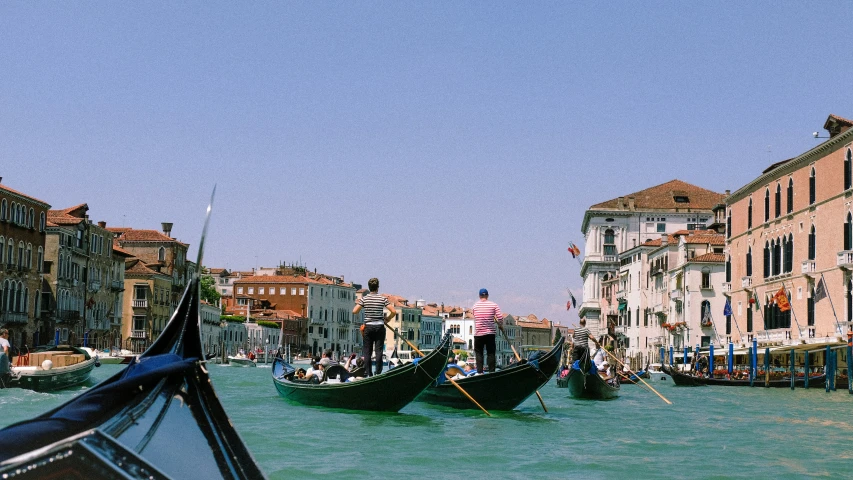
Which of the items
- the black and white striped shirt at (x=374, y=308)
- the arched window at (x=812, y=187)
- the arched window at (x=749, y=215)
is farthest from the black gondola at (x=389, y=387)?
the arched window at (x=749, y=215)

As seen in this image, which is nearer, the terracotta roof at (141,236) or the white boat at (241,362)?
the white boat at (241,362)

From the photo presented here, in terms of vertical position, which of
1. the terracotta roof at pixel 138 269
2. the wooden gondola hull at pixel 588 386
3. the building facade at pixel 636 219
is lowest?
the wooden gondola hull at pixel 588 386

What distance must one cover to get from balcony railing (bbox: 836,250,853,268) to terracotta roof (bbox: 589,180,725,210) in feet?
102

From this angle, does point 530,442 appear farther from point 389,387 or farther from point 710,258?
point 710,258

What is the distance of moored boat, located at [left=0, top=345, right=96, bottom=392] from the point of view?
42.7ft

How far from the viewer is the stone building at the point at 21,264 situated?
103ft

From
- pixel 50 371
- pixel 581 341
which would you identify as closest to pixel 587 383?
pixel 581 341

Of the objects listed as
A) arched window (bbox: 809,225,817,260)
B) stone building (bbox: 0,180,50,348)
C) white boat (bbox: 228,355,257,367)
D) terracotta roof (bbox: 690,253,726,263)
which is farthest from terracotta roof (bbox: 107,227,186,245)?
arched window (bbox: 809,225,817,260)

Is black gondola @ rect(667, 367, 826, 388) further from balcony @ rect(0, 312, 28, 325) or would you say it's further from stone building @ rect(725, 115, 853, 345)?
balcony @ rect(0, 312, 28, 325)

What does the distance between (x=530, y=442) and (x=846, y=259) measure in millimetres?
17499

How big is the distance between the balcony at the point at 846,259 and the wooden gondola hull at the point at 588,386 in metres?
10.0

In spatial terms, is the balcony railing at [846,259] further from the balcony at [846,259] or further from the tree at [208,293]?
the tree at [208,293]

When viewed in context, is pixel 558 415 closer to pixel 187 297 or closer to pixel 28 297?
pixel 187 297

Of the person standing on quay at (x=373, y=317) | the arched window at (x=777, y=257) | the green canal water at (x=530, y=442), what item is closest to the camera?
the green canal water at (x=530, y=442)
